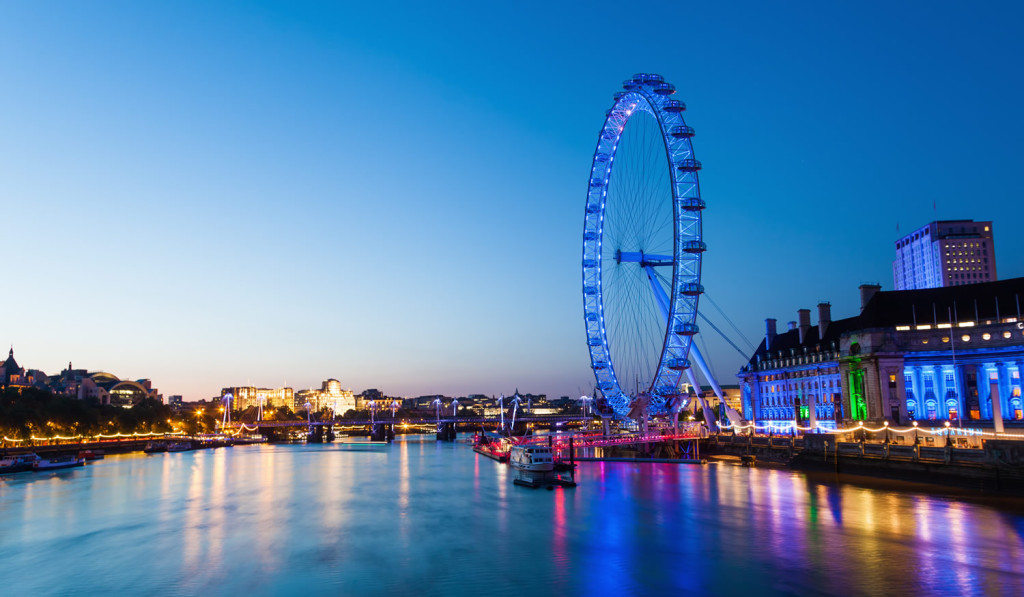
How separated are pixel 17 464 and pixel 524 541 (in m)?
74.6

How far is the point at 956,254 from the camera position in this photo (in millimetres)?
163250

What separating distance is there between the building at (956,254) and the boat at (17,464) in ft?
536

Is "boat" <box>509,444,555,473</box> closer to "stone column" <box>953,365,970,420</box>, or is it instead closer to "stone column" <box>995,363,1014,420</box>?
"stone column" <box>953,365,970,420</box>

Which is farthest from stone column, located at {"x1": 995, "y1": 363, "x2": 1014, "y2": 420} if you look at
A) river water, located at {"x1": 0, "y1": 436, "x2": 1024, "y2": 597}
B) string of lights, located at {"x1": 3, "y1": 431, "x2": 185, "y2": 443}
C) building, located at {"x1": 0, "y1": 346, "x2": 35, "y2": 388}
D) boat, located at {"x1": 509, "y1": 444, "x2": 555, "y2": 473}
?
building, located at {"x1": 0, "y1": 346, "x2": 35, "y2": 388}

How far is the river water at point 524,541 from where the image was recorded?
2897 cm

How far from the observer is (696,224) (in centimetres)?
6994

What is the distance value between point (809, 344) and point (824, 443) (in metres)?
39.9

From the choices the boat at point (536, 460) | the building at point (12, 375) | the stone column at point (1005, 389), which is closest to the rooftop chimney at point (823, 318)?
the stone column at point (1005, 389)

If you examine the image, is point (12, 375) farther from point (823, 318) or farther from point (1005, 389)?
point (1005, 389)

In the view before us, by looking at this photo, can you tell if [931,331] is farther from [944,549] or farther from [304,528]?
[304,528]

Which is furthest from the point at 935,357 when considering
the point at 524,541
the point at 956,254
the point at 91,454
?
the point at 91,454

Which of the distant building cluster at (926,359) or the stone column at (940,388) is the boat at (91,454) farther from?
the stone column at (940,388)

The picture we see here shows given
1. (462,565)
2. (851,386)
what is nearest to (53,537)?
(462,565)

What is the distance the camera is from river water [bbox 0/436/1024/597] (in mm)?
28969
